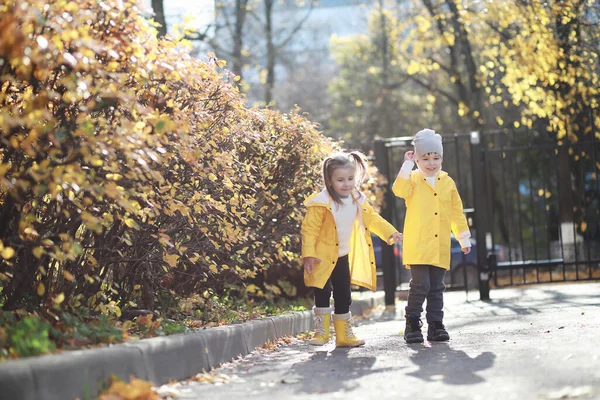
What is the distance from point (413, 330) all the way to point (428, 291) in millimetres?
340

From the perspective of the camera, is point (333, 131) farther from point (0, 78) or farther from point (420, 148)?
point (0, 78)

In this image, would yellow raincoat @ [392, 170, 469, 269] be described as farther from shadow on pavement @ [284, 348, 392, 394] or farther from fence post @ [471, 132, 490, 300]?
fence post @ [471, 132, 490, 300]

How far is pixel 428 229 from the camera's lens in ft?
24.8

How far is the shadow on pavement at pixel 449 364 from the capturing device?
524 centimetres

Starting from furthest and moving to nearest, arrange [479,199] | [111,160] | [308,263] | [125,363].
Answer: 1. [479,199]
2. [308,263]
3. [111,160]
4. [125,363]

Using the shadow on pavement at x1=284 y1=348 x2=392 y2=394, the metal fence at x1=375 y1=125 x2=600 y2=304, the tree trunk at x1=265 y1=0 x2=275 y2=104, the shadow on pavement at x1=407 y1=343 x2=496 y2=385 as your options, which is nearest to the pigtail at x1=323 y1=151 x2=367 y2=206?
the shadow on pavement at x1=284 y1=348 x2=392 y2=394

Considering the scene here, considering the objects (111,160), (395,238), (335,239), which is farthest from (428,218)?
(111,160)

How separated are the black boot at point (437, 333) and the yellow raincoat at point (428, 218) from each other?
17.9 inches

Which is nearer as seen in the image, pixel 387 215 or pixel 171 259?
pixel 171 259

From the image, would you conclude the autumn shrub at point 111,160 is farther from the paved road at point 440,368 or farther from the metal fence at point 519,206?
the metal fence at point 519,206

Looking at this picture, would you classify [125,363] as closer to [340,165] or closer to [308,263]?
[308,263]

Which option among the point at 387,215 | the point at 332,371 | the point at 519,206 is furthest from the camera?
the point at 519,206

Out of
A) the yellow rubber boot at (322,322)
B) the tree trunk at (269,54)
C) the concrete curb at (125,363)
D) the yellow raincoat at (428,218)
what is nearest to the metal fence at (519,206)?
the yellow raincoat at (428,218)

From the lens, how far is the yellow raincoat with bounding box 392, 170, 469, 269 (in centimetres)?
751
